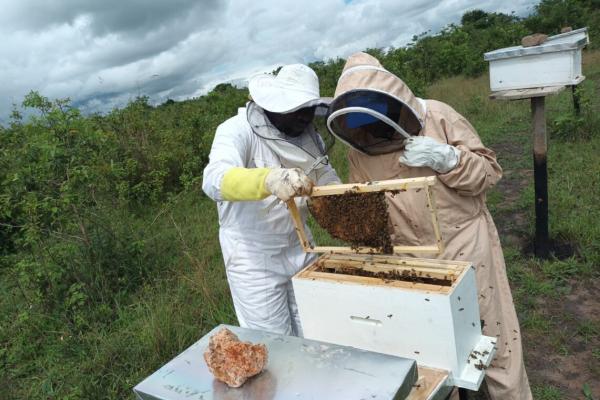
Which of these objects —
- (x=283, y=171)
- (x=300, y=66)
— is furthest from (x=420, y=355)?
(x=300, y=66)

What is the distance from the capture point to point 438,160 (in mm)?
2020

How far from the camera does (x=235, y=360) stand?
138cm

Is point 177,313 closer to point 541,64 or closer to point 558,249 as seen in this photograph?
point 558,249

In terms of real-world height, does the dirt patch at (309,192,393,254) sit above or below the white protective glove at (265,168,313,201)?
below

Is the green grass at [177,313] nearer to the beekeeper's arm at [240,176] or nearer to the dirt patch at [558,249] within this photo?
the dirt patch at [558,249]

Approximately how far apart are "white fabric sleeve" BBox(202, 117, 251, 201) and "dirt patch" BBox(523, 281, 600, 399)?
2.52 m

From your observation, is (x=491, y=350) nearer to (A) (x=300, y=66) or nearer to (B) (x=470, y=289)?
(B) (x=470, y=289)

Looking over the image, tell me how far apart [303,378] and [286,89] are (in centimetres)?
133

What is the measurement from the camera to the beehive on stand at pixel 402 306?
1.48 meters

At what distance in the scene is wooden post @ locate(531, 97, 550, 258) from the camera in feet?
13.4

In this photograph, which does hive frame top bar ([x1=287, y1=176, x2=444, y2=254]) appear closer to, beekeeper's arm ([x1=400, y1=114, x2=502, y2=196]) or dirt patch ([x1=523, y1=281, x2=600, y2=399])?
beekeeper's arm ([x1=400, y1=114, x2=502, y2=196])

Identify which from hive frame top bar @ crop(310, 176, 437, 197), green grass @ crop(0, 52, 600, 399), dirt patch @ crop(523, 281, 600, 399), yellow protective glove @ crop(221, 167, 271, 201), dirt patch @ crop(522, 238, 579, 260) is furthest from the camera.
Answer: dirt patch @ crop(522, 238, 579, 260)

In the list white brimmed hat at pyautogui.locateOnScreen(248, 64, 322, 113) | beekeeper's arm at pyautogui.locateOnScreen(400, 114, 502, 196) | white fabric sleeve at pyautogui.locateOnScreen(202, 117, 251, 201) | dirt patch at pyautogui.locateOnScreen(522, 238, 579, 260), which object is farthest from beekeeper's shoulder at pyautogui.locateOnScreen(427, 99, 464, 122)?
dirt patch at pyautogui.locateOnScreen(522, 238, 579, 260)

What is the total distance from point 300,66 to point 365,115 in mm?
419
